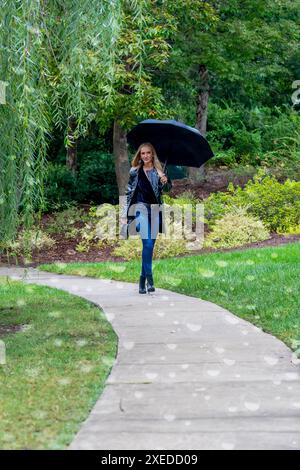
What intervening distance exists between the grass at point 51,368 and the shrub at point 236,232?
6417 mm

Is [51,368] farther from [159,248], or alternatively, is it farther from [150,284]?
[159,248]

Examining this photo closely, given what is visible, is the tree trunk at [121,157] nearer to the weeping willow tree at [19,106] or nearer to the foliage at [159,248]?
the foliage at [159,248]

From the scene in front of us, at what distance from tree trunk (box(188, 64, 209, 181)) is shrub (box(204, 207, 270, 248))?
21.9 ft

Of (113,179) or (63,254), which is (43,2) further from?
(113,179)

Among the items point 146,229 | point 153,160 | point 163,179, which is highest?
point 153,160

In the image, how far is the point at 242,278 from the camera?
11977 mm

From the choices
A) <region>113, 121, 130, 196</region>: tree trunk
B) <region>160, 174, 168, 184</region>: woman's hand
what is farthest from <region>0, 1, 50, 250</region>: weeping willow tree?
<region>113, 121, 130, 196</region>: tree trunk

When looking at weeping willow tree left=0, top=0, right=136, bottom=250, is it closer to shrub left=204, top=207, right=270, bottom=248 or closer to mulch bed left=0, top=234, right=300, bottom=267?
mulch bed left=0, top=234, right=300, bottom=267

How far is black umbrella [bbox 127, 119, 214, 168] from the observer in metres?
11.3

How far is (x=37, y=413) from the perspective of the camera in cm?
566

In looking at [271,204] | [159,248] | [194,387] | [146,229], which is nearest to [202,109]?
[271,204]

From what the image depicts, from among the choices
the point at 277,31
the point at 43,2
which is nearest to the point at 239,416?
the point at 43,2

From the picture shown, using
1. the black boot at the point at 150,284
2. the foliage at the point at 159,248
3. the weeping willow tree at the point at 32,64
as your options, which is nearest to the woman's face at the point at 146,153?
the black boot at the point at 150,284

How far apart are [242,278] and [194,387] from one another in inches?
229
